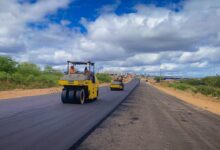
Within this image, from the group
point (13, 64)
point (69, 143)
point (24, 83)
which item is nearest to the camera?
point (69, 143)

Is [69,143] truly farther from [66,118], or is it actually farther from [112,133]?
[66,118]

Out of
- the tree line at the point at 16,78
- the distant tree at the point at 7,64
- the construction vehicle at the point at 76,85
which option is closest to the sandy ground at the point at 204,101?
the construction vehicle at the point at 76,85

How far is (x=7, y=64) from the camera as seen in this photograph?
177 feet

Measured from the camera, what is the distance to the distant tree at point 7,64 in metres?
53.2

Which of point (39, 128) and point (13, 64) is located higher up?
point (13, 64)

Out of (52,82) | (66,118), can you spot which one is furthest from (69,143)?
(52,82)

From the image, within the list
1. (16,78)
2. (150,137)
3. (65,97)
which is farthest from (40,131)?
(16,78)

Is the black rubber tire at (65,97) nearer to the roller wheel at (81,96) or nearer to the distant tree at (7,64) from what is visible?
the roller wheel at (81,96)

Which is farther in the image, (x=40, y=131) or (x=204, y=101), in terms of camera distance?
(x=204, y=101)

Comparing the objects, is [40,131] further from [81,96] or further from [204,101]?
[204,101]

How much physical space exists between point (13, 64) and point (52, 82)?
7183 millimetres

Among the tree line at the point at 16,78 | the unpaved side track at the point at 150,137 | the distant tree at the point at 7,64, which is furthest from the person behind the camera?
the distant tree at the point at 7,64

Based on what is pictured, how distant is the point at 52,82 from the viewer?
56375 millimetres

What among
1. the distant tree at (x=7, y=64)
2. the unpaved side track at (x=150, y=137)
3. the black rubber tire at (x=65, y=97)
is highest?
the distant tree at (x=7, y=64)
